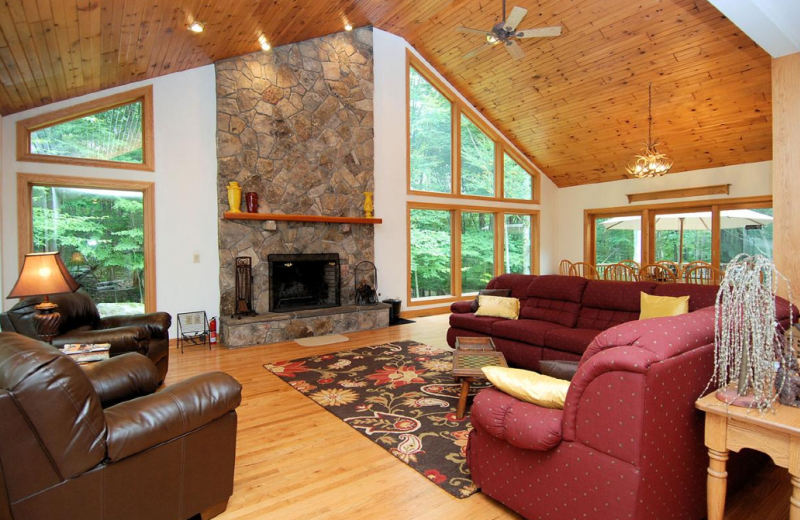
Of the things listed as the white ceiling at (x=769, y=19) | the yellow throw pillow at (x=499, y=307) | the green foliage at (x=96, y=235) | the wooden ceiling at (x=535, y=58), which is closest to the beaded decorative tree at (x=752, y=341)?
the white ceiling at (x=769, y=19)

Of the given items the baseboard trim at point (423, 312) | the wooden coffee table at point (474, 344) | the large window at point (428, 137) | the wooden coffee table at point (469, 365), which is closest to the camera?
the wooden coffee table at point (469, 365)

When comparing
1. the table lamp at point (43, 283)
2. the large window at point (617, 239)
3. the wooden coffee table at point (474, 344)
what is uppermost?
the large window at point (617, 239)

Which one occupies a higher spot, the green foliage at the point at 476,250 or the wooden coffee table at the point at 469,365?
the green foliage at the point at 476,250

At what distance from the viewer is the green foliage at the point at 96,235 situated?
4.93 metres

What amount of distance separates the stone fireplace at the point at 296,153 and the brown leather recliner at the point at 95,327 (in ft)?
4.97

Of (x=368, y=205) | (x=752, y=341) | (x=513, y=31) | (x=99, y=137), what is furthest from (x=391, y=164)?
(x=752, y=341)

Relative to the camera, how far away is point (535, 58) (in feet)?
21.6

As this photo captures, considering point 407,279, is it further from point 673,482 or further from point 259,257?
point 673,482

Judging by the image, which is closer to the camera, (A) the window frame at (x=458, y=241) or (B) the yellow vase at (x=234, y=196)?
(B) the yellow vase at (x=234, y=196)

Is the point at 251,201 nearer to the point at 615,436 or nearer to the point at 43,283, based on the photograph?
the point at 43,283

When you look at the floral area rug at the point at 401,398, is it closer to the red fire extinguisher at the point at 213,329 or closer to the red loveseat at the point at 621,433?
the red loveseat at the point at 621,433

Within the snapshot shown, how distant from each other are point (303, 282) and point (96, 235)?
2.69m

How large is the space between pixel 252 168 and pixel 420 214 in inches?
126

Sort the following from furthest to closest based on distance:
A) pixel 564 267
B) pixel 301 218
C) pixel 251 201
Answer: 1. pixel 564 267
2. pixel 301 218
3. pixel 251 201
